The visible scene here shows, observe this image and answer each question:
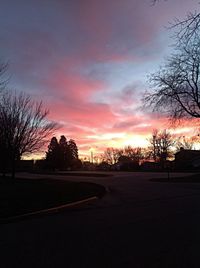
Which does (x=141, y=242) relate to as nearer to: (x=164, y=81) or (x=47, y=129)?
(x=164, y=81)

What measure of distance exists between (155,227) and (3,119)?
25.8 meters

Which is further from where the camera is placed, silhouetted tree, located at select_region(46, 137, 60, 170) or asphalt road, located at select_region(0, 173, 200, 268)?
silhouetted tree, located at select_region(46, 137, 60, 170)

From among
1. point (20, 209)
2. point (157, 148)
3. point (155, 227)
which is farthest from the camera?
point (157, 148)

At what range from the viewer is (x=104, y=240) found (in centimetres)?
937

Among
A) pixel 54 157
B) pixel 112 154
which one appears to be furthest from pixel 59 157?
pixel 112 154

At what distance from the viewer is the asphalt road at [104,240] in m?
7.46

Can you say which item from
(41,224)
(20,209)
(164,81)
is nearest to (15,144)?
(164,81)

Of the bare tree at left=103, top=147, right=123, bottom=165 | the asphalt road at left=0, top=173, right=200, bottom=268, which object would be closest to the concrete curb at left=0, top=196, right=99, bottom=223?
the asphalt road at left=0, top=173, right=200, bottom=268

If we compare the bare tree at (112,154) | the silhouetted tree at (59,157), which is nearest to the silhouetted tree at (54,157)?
the silhouetted tree at (59,157)

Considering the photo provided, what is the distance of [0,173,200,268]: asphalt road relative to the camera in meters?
7.46

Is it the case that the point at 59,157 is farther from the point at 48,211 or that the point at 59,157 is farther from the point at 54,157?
the point at 48,211

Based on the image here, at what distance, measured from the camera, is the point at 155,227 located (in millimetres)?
11102

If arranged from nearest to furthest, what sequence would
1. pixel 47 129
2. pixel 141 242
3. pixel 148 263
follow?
pixel 148 263 < pixel 141 242 < pixel 47 129

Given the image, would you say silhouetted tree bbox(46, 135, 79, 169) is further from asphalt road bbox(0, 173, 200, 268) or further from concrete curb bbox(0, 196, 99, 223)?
asphalt road bbox(0, 173, 200, 268)
